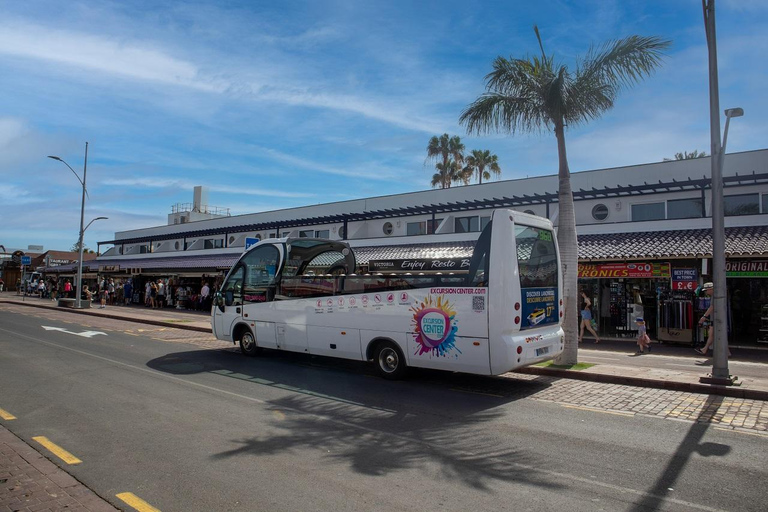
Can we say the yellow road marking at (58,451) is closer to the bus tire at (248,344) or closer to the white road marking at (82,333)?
the bus tire at (248,344)

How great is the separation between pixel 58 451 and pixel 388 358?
5.66 meters

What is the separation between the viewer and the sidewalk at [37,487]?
13.6 feet

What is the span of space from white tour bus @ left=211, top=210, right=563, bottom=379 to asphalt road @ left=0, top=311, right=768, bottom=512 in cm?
71

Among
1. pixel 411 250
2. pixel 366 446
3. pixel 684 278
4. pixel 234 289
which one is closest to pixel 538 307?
pixel 366 446

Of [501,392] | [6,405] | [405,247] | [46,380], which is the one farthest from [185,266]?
[501,392]

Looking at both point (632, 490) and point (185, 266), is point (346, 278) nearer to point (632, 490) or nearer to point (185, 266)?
point (632, 490)

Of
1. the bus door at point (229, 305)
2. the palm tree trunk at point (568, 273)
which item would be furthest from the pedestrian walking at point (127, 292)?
the palm tree trunk at point (568, 273)

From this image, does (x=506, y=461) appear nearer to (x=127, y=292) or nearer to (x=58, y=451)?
(x=58, y=451)

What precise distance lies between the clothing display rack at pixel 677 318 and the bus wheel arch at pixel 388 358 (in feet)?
34.6

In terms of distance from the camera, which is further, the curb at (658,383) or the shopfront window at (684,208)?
the shopfront window at (684,208)

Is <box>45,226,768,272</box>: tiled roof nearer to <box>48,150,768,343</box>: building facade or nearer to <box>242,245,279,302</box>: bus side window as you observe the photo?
<box>48,150,768,343</box>: building facade

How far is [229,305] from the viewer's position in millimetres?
13250

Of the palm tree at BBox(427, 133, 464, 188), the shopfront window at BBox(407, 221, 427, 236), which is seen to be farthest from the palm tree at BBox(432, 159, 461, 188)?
the shopfront window at BBox(407, 221, 427, 236)

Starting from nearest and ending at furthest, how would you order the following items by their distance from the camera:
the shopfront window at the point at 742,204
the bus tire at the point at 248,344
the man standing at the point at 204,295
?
the bus tire at the point at 248,344 → the shopfront window at the point at 742,204 → the man standing at the point at 204,295
